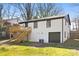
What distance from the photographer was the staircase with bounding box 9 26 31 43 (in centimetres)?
307

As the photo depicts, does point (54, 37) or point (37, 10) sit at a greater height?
point (37, 10)

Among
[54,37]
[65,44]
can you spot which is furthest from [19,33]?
[65,44]

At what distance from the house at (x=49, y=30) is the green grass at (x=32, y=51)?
0.11m

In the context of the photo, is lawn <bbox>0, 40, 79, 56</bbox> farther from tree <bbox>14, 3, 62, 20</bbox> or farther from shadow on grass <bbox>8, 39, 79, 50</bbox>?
tree <bbox>14, 3, 62, 20</bbox>

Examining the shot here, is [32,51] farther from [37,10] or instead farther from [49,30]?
[37,10]

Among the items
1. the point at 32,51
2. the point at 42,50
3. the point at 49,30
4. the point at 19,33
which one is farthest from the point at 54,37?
the point at 19,33

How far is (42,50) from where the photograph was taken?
306 centimetres

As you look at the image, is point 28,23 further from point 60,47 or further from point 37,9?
point 60,47

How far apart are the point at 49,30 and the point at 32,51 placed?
0.33 metres

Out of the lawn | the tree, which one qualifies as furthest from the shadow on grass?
the tree

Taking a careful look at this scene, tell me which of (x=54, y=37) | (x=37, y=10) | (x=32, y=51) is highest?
(x=37, y=10)

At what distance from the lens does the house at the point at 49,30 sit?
10.0ft

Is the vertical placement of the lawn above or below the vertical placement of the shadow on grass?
below

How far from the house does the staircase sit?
6 cm
